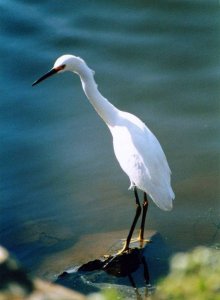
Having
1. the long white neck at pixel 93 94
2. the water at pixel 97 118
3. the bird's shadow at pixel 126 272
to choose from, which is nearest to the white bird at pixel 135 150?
the long white neck at pixel 93 94

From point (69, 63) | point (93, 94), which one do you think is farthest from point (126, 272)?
point (69, 63)

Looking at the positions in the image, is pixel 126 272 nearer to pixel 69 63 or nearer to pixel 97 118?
pixel 69 63

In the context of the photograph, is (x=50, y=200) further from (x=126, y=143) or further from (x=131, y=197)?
(x=126, y=143)

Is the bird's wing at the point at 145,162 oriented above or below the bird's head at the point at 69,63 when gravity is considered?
below

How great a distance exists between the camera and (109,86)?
17.2 feet

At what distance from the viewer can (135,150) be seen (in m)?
3.47

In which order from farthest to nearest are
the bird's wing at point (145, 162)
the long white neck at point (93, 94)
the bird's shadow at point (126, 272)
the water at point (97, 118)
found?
1. the water at point (97, 118)
2. the long white neck at point (93, 94)
3. the bird's wing at point (145, 162)
4. the bird's shadow at point (126, 272)

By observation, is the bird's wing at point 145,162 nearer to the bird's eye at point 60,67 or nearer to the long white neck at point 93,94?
the long white neck at point 93,94

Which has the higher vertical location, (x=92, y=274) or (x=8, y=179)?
(x=8, y=179)

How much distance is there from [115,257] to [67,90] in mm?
2099

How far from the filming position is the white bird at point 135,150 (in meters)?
3.41

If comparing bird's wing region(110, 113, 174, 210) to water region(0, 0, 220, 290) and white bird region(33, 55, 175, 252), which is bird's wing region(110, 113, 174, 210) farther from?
water region(0, 0, 220, 290)

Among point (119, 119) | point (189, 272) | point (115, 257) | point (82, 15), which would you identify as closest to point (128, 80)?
point (82, 15)

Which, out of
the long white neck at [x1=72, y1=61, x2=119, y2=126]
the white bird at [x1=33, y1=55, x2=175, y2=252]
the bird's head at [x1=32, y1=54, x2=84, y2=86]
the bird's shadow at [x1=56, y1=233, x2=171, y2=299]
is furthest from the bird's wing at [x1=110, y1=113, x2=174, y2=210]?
the bird's head at [x1=32, y1=54, x2=84, y2=86]
